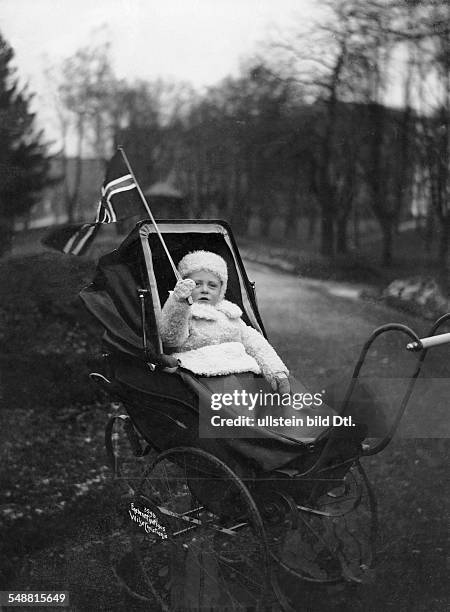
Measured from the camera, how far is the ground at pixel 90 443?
3105mm

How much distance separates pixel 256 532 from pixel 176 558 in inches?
25.4

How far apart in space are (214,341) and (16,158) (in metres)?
1.72

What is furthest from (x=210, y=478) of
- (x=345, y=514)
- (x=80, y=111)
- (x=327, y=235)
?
(x=80, y=111)

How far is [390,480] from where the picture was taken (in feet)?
11.1

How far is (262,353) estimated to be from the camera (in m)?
2.96

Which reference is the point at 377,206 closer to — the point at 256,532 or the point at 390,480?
the point at 390,480

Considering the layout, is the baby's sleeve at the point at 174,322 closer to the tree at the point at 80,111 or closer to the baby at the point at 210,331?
the baby at the point at 210,331

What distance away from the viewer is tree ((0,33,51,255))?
3.78 meters

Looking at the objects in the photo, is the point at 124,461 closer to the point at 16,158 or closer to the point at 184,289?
the point at 184,289

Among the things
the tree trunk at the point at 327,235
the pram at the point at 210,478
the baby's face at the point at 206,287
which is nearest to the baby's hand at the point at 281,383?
the pram at the point at 210,478

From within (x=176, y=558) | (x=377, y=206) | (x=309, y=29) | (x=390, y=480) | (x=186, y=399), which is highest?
(x=309, y=29)

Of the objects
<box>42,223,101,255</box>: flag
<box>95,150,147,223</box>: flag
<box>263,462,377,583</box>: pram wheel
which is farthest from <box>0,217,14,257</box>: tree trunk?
<box>263,462,377,583</box>: pram wheel

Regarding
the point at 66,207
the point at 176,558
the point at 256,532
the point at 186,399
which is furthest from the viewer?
the point at 66,207

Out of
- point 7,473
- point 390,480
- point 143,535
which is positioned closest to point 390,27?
point 390,480
